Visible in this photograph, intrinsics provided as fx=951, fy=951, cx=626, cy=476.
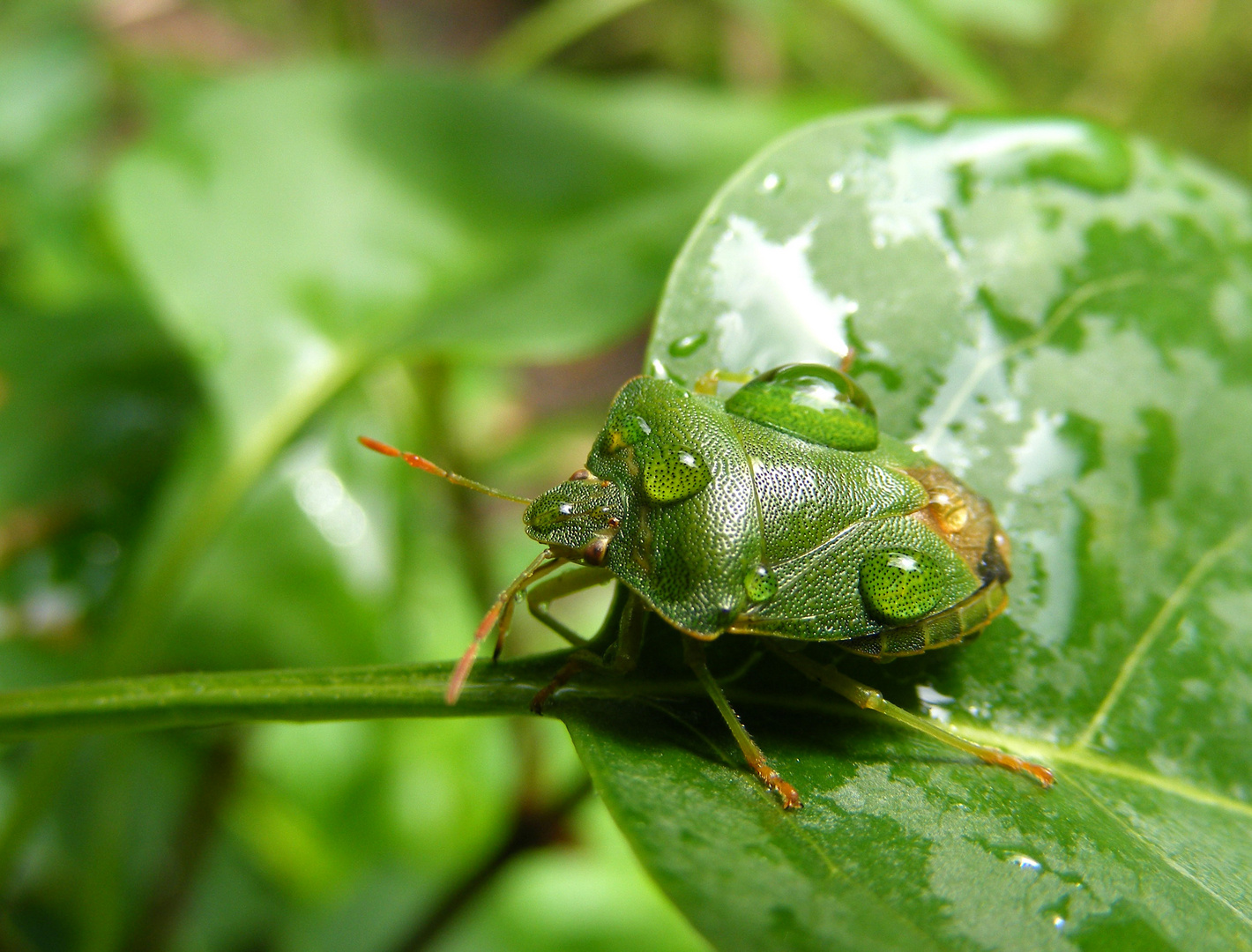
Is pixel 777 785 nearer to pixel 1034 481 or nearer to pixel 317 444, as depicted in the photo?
pixel 1034 481

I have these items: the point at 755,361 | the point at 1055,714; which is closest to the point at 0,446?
the point at 755,361

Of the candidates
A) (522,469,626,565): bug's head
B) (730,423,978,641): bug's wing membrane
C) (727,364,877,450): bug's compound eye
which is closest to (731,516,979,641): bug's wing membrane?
(730,423,978,641): bug's wing membrane

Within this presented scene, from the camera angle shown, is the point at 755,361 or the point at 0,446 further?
the point at 0,446

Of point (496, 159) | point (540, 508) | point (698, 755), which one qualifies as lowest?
point (698, 755)

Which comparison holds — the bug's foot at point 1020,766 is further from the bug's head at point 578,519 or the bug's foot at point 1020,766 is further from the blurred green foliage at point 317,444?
the blurred green foliage at point 317,444

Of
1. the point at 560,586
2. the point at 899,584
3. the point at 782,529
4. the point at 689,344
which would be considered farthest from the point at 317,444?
the point at 899,584

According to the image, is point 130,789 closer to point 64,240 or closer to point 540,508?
point 540,508
